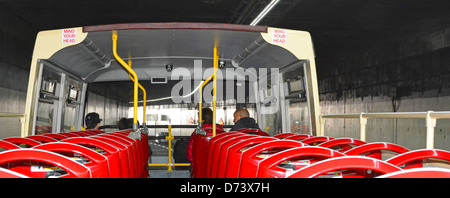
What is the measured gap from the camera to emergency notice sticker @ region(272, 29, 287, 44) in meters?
5.03

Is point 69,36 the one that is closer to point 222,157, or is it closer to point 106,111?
point 222,157

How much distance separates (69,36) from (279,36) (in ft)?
8.01

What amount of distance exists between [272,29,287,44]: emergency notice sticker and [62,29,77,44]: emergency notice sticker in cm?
230

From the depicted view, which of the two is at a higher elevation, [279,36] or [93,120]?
[279,36]

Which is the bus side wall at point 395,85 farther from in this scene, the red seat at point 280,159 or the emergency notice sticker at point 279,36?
the red seat at point 280,159

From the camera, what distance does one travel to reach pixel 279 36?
507 centimetres

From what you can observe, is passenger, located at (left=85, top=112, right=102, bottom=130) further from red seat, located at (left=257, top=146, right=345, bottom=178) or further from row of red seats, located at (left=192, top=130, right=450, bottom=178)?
red seat, located at (left=257, top=146, right=345, bottom=178)

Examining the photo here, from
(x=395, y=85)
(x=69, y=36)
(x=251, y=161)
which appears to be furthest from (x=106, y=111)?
(x=395, y=85)

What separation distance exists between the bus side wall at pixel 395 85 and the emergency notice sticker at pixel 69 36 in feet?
47.2

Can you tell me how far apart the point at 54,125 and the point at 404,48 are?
1669cm

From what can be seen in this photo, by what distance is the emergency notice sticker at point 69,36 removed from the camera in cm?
486

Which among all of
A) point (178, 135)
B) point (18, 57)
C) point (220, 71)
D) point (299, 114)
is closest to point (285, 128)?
point (299, 114)

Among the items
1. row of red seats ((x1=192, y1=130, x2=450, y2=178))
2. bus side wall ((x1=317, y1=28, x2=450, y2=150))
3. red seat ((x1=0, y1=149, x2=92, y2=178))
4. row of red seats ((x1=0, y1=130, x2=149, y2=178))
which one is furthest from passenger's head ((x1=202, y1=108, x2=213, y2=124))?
bus side wall ((x1=317, y1=28, x2=450, y2=150))

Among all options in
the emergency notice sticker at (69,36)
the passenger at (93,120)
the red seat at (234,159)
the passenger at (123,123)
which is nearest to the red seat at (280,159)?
the red seat at (234,159)
